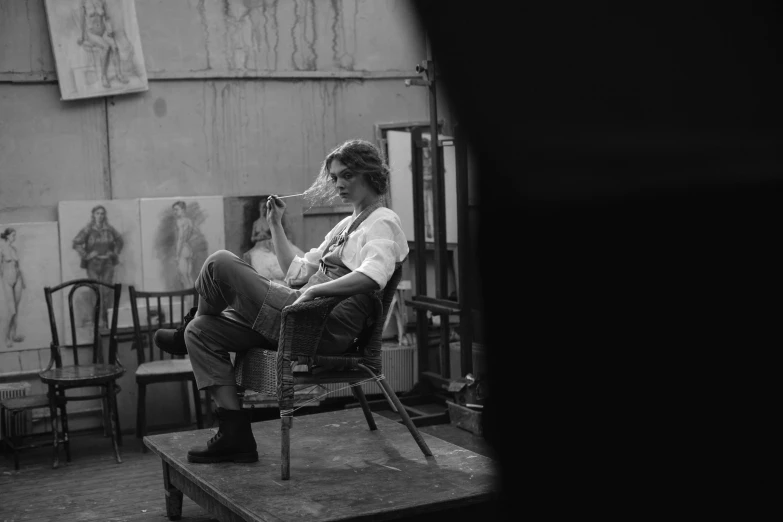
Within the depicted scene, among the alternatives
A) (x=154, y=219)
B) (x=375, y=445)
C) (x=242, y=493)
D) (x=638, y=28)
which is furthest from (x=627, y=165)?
(x=154, y=219)

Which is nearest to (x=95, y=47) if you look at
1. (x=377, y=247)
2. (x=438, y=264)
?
(x=438, y=264)

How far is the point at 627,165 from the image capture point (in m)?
0.29

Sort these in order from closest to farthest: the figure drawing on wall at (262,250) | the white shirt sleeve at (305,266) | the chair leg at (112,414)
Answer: the white shirt sleeve at (305,266) < the chair leg at (112,414) < the figure drawing on wall at (262,250)

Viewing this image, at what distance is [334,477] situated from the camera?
10.5 ft

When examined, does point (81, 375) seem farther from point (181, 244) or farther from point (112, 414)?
point (181, 244)

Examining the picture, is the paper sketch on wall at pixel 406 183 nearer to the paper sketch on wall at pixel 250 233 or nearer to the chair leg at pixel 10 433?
the paper sketch on wall at pixel 250 233

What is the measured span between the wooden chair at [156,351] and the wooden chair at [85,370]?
5.2 inches

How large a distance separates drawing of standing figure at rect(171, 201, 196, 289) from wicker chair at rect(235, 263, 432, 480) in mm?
2434

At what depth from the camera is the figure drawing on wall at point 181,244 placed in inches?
227

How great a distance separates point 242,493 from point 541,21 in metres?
2.85

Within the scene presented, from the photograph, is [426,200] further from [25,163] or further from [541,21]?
[541,21]

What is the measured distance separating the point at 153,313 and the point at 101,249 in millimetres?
503

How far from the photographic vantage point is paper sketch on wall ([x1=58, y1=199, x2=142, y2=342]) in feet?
18.3

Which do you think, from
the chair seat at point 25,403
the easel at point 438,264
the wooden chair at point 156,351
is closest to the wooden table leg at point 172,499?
the wooden chair at point 156,351
